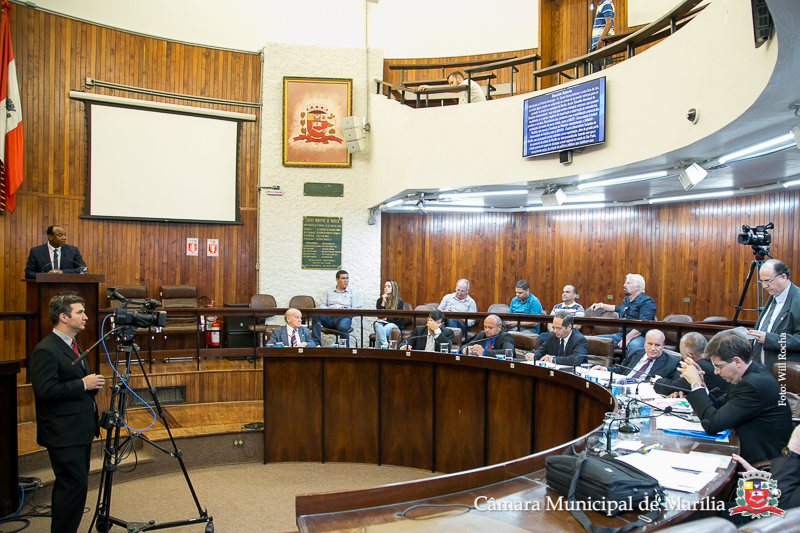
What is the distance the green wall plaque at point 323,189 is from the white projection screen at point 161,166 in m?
1.14

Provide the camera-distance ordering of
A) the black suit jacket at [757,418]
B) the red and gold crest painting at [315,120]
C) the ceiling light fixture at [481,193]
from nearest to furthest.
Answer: the black suit jacket at [757,418]
the ceiling light fixture at [481,193]
the red and gold crest painting at [315,120]

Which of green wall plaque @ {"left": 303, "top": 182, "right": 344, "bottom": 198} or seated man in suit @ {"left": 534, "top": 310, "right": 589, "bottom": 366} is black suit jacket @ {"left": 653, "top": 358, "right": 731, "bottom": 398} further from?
green wall plaque @ {"left": 303, "top": 182, "right": 344, "bottom": 198}

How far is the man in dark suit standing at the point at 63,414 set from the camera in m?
3.31

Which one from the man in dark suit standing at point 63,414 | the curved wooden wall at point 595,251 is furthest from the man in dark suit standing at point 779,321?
the man in dark suit standing at point 63,414

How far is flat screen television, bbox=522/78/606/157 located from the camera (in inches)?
223

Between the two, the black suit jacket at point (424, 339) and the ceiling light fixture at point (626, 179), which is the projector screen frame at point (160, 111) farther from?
the ceiling light fixture at point (626, 179)

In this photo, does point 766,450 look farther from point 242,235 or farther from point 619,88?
point 242,235

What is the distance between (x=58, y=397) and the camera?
10.9 feet

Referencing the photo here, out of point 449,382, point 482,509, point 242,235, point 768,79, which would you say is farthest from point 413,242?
point 482,509

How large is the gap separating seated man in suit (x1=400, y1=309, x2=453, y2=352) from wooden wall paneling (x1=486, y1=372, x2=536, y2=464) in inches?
33.4

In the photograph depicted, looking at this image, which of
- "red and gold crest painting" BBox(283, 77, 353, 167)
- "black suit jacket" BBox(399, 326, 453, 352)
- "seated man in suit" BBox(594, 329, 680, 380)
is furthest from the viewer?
"red and gold crest painting" BBox(283, 77, 353, 167)

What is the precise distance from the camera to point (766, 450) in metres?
2.56

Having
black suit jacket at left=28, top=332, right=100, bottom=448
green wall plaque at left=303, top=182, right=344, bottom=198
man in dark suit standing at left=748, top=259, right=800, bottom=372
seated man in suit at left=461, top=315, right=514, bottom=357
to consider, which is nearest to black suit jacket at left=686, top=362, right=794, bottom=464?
man in dark suit standing at left=748, top=259, right=800, bottom=372

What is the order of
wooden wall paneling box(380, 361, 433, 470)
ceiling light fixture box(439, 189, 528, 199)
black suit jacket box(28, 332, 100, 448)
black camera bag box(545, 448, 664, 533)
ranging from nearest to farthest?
black camera bag box(545, 448, 664, 533) < black suit jacket box(28, 332, 100, 448) < wooden wall paneling box(380, 361, 433, 470) < ceiling light fixture box(439, 189, 528, 199)
